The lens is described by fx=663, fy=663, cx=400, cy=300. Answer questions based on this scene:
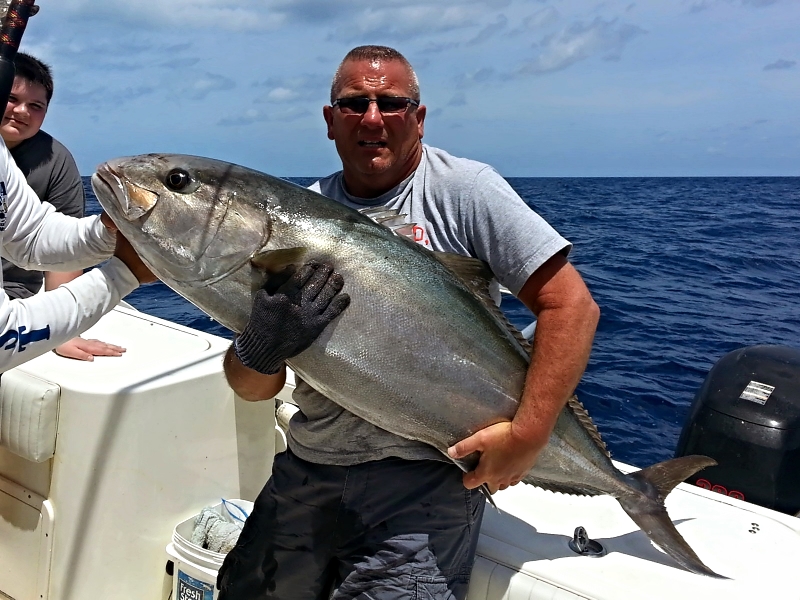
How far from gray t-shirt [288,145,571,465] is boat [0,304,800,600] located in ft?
2.08

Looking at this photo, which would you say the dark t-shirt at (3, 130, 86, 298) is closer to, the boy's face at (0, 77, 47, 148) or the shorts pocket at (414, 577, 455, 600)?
the boy's face at (0, 77, 47, 148)

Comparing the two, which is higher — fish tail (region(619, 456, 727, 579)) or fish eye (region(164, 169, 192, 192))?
fish eye (region(164, 169, 192, 192))

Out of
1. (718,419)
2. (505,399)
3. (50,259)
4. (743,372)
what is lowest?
(718,419)

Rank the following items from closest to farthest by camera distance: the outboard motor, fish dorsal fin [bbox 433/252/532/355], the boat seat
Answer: fish dorsal fin [bbox 433/252/532/355] < the boat seat < the outboard motor

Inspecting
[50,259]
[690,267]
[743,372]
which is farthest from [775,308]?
[50,259]

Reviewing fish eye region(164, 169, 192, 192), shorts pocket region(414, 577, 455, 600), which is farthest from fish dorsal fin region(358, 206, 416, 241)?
shorts pocket region(414, 577, 455, 600)

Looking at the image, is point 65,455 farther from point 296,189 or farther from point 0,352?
point 296,189

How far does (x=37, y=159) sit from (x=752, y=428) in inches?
172

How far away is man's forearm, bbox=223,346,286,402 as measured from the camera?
2303 mm

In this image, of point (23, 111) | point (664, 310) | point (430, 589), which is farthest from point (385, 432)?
point (664, 310)

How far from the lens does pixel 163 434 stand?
3.14 metres

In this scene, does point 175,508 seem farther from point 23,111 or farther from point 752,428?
point 752,428

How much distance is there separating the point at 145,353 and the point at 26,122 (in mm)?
1536

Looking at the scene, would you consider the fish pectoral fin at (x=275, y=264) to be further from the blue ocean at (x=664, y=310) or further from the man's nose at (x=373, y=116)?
the blue ocean at (x=664, y=310)
